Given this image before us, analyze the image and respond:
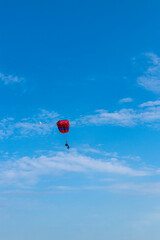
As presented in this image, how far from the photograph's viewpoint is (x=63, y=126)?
13012cm

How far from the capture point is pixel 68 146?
416ft

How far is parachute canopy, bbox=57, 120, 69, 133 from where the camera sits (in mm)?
129750

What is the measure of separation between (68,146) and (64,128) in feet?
25.8

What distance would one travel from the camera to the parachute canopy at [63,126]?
426 ft

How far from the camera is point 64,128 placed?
428ft
